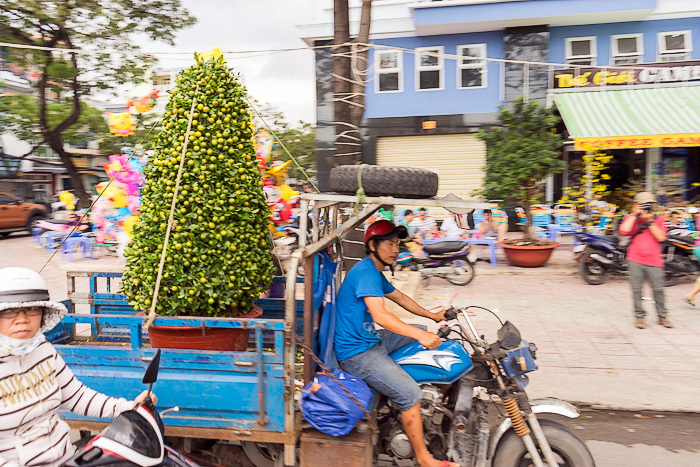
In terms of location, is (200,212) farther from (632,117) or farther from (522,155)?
(632,117)

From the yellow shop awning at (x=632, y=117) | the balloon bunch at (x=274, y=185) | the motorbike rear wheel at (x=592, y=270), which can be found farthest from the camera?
the yellow shop awning at (x=632, y=117)

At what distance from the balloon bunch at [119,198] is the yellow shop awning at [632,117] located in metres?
10.1

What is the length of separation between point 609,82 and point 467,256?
318 inches

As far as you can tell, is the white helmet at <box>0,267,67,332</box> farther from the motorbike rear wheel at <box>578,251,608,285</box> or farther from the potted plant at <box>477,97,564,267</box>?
the potted plant at <box>477,97,564,267</box>

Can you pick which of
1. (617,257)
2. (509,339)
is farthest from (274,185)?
(617,257)

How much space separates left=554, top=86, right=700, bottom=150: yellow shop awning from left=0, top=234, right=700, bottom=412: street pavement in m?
3.09

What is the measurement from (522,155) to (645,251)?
4.20m

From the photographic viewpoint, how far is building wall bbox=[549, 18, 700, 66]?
14828 mm

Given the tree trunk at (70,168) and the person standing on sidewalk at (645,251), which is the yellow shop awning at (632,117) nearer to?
the person standing on sidewalk at (645,251)

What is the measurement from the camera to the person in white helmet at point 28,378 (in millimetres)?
2027

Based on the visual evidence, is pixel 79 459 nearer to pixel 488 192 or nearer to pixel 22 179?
pixel 488 192

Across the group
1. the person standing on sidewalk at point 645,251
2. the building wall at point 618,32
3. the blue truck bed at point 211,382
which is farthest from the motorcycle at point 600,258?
the building wall at point 618,32

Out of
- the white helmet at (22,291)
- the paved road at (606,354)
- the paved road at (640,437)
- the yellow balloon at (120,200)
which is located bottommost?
the paved road at (640,437)

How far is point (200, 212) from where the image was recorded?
10.5 ft
